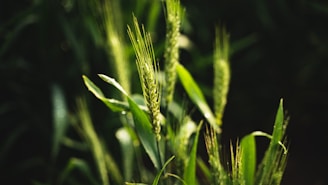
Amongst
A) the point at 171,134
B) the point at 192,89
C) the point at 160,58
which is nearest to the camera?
the point at 171,134

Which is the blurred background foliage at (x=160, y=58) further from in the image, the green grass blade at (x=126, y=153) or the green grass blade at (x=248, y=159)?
the green grass blade at (x=248, y=159)

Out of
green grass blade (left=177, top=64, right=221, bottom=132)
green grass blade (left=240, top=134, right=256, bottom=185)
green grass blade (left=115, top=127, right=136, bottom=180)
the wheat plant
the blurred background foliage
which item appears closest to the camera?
the wheat plant

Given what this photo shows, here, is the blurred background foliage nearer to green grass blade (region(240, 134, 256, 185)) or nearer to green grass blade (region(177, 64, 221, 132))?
green grass blade (region(177, 64, 221, 132))

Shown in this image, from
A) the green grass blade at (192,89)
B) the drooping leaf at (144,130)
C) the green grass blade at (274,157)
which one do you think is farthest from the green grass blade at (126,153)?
the green grass blade at (274,157)

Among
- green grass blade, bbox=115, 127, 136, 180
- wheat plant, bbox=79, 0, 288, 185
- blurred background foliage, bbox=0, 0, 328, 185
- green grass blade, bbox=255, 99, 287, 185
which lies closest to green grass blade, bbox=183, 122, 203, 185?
wheat plant, bbox=79, 0, 288, 185

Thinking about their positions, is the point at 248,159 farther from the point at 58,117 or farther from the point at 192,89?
the point at 58,117

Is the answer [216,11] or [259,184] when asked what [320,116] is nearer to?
[216,11]

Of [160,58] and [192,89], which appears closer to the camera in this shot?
[192,89]

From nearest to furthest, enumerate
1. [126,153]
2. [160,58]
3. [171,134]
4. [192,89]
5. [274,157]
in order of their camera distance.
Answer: [274,157] < [171,134] < [192,89] < [126,153] < [160,58]

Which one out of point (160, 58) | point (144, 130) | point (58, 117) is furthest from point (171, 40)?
point (160, 58)
